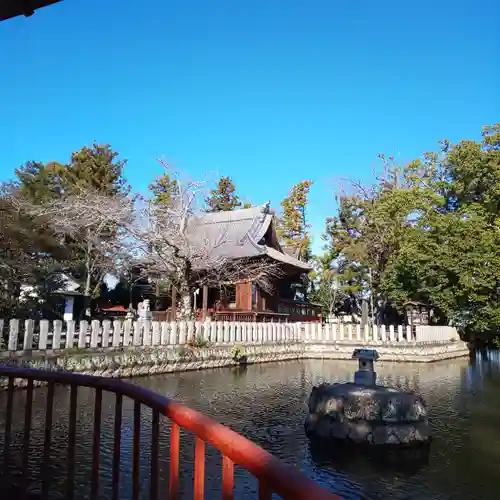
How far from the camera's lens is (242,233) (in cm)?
2559

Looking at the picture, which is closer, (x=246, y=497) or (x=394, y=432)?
(x=246, y=497)

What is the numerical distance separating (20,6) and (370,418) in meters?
6.05

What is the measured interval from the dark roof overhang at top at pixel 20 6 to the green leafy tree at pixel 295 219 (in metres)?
35.2

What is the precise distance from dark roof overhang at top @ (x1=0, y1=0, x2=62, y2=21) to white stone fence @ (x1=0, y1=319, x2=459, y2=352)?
843 centimetres

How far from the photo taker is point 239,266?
2191cm

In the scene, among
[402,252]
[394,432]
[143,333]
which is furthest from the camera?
[402,252]

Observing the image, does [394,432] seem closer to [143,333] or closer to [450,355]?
[143,333]

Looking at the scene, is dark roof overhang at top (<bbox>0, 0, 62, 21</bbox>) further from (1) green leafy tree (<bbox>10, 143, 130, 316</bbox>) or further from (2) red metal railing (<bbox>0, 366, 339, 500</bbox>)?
(1) green leafy tree (<bbox>10, 143, 130, 316</bbox>)

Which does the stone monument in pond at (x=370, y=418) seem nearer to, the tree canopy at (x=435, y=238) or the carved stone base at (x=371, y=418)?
the carved stone base at (x=371, y=418)

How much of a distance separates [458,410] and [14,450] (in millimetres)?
7454

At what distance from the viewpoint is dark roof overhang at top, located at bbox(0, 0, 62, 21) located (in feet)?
8.57

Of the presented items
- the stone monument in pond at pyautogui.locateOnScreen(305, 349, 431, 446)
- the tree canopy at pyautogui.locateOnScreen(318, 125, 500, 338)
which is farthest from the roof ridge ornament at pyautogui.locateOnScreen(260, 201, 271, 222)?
the stone monument in pond at pyautogui.locateOnScreen(305, 349, 431, 446)

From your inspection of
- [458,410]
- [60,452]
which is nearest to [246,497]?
[60,452]

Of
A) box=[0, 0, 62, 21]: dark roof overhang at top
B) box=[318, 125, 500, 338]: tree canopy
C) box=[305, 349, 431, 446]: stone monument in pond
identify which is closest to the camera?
box=[0, 0, 62, 21]: dark roof overhang at top
